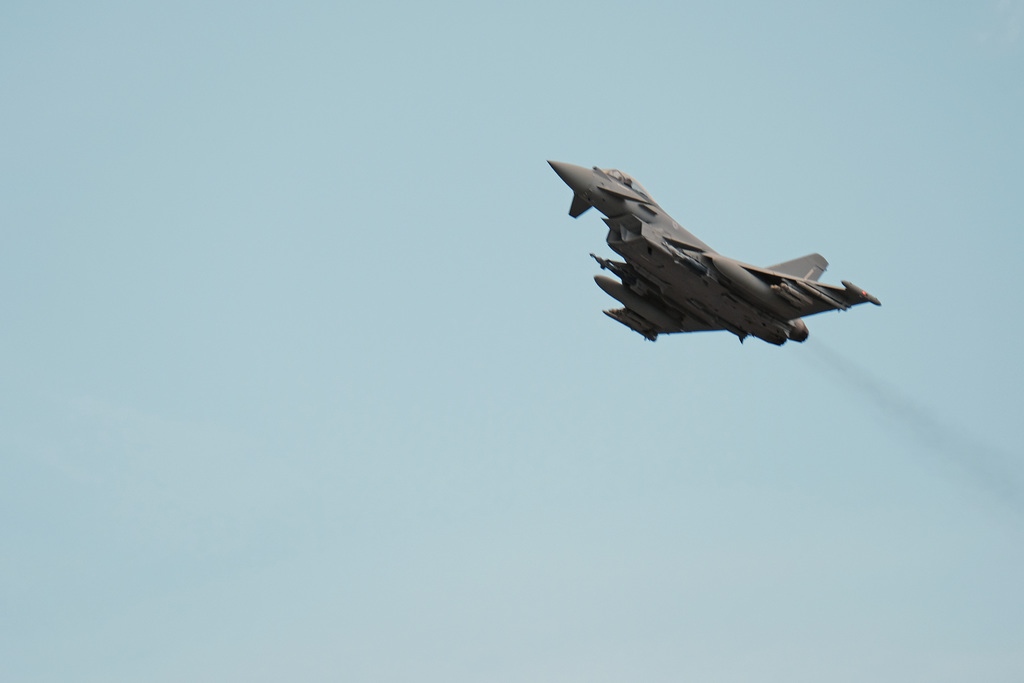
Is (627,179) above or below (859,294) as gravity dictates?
above

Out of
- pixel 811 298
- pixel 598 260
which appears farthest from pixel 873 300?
pixel 598 260

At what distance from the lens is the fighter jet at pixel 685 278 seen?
43250 millimetres

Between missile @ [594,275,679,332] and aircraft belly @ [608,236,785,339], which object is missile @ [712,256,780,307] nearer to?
aircraft belly @ [608,236,785,339]

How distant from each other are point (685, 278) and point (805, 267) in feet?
17.5

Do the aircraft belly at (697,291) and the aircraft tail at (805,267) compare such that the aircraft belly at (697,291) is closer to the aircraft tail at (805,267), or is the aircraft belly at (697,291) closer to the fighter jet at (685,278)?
the fighter jet at (685,278)

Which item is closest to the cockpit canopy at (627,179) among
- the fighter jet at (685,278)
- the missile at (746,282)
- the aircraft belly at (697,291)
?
the fighter jet at (685,278)

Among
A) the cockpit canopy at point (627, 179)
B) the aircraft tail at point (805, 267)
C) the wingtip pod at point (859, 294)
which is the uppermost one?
the cockpit canopy at point (627, 179)

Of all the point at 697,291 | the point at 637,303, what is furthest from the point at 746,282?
the point at 637,303

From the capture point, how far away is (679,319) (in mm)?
49594

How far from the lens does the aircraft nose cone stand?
1841 inches

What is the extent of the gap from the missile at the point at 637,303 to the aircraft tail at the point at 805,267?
206 inches

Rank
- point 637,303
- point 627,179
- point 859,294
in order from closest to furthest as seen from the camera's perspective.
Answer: point 859,294 → point 627,179 → point 637,303

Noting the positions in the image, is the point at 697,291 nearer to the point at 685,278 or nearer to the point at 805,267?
the point at 685,278

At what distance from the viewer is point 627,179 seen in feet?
156
